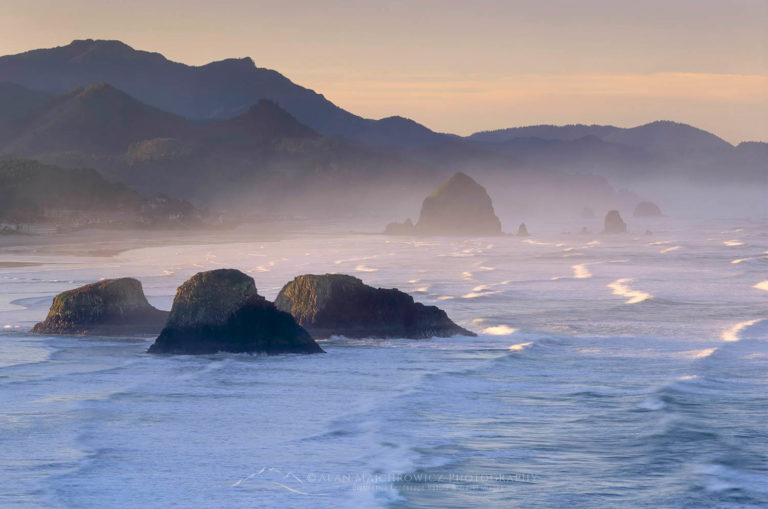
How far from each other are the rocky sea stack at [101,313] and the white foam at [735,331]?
1352 centimetres

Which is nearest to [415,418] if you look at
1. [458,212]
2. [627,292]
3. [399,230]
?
[627,292]

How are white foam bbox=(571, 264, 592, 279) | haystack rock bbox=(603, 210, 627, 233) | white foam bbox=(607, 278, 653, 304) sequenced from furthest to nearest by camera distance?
haystack rock bbox=(603, 210, 627, 233) < white foam bbox=(571, 264, 592, 279) < white foam bbox=(607, 278, 653, 304)

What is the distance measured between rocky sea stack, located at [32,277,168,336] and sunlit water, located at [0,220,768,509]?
2.74 feet

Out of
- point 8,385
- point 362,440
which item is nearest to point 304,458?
point 362,440

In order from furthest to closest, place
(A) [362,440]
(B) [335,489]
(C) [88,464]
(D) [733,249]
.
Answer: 1. (D) [733,249]
2. (A) [362,440]
3. (C) [88,464]
4. (B) [335,489]

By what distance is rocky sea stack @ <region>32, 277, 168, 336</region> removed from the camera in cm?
2519

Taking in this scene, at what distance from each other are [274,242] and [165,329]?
62.0 m

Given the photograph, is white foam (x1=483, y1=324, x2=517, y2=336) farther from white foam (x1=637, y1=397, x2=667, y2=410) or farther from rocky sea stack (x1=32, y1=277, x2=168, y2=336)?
white foam (x1=637, y1=397, x2=667, y2=410)

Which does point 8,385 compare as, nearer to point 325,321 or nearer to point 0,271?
point 325,321

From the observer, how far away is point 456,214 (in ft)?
353

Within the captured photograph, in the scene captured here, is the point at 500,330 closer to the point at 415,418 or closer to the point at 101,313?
the point at 101,313

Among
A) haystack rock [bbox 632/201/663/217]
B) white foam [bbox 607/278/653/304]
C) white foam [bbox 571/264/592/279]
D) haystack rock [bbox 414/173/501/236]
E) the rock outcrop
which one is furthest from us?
haystack rock [bbox 632/201/663/217]

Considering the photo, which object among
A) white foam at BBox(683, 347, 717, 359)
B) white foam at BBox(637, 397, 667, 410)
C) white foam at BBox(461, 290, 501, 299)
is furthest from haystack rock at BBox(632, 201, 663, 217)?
white foam at BBox(637, 397, 667, 410)

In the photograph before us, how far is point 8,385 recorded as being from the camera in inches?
734
